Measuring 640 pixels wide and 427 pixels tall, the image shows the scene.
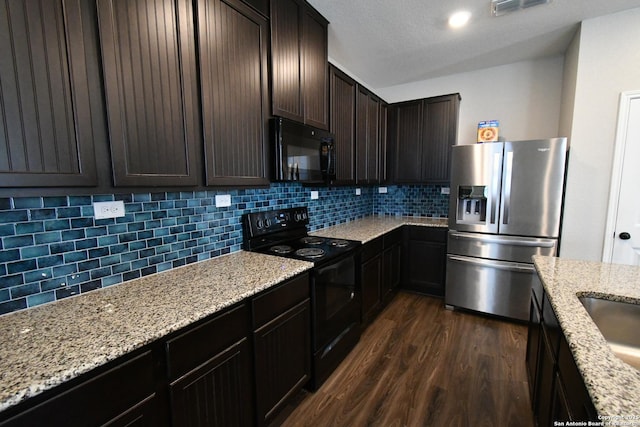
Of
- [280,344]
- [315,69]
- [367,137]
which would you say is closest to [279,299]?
[280,344]

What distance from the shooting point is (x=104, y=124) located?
0.99 meters

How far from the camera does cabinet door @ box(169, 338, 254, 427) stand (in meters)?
0.99

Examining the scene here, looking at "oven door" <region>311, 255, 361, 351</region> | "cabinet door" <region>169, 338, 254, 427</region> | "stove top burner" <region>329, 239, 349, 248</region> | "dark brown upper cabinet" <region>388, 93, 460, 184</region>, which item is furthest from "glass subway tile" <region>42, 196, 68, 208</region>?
"dark brown upper cabinet" <region>388, 93, 460, 184</region>

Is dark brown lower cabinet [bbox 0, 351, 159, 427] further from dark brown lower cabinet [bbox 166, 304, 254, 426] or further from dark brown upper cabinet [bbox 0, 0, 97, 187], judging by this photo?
dark brown upper cabinet [bbox 0, 0, 97, 187]

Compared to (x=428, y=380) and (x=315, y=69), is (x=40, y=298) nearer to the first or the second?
(x=315, y=69)

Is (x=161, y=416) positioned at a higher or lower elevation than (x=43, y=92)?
lower

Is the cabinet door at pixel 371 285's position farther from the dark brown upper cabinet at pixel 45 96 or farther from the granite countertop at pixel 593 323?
the dark brown upper cabinet at pixel 45 96

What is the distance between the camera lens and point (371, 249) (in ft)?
8.28

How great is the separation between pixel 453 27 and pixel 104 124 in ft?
8.92

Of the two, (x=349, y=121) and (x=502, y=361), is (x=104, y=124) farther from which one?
(x=502, y=361)

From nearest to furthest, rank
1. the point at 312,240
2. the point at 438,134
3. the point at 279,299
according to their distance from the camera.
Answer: the point at 279,299 < the point at 312,240 < the point at 438,134

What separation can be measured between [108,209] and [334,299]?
143 cm

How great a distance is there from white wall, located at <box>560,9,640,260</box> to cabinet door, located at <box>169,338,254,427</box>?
2.89 m

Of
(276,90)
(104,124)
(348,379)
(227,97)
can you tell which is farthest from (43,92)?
(348,379)
